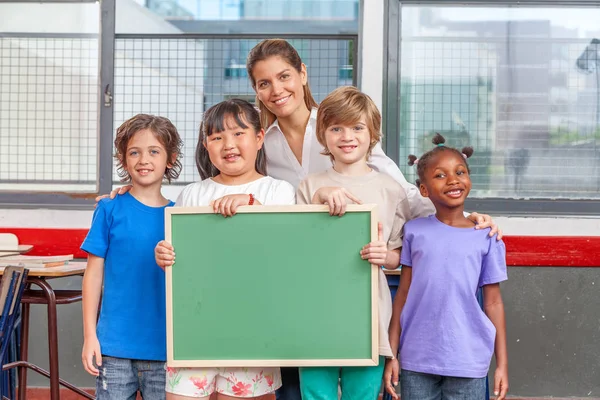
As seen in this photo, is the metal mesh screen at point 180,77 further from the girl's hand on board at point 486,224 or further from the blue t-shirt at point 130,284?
the girl's hand on board at point 486,224

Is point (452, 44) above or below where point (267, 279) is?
above

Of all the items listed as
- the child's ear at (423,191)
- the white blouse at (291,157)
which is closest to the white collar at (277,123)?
the white blouse at (291,157)

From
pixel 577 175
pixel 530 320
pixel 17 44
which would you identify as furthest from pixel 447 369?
pixel 17 44

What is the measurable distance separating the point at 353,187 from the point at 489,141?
2.01m

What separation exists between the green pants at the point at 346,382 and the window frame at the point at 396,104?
199 cm

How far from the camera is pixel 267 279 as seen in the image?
1.72 metres

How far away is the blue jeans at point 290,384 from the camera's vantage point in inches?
78.0

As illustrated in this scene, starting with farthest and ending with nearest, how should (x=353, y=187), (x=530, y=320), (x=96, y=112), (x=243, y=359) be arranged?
1. (x=96, y=112)
2. (x=530, y=320)
3. (x=353, y=187)
4. (x=243, y=359)

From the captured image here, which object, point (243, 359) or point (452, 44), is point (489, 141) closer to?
point (452, 44)

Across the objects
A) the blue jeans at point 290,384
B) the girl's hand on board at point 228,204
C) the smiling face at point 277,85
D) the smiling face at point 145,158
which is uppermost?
the smiling face at point 277,85

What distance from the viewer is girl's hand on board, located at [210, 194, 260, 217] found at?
169 cm

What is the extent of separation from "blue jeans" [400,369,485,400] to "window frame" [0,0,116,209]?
2417 millimetres

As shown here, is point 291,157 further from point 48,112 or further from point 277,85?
point 48,112

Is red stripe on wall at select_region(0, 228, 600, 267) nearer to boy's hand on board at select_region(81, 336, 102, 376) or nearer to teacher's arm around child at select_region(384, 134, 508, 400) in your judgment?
teacher's arm around child at select_region(384, 134, 508, 400)
